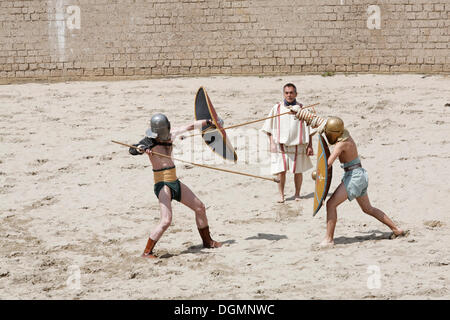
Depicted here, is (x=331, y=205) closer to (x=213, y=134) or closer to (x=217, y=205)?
(x=213, y=134)

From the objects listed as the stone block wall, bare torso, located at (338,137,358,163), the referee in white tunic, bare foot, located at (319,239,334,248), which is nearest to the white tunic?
the referee in white tunic

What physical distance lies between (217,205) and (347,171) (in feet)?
8.06

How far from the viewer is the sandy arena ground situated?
6.84 meters

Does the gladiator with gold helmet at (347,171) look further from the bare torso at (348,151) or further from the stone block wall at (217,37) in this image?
the stone block wall at (217,37)

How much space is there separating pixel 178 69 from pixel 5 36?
379 centimetres

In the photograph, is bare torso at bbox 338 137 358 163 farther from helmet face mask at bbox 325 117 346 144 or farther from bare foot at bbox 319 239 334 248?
bare foot at bbox 319 239 334 248

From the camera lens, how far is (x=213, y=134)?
8.21 meters

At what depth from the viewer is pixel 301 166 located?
31.4ft

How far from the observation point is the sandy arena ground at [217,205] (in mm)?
6836

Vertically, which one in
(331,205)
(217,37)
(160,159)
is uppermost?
(217,37)

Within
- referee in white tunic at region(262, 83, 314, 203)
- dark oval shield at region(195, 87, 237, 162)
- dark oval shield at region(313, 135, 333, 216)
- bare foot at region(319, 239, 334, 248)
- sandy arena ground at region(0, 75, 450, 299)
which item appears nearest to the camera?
sandy arena ground at region(0, 75, 450, 299)

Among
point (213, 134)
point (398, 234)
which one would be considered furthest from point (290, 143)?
point (398, 234)

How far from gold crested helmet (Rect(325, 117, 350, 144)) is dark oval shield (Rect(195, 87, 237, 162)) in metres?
1.19

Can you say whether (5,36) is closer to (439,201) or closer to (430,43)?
(430,43)
